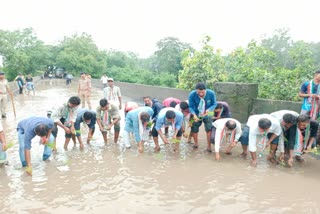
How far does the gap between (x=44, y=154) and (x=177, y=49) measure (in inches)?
1241

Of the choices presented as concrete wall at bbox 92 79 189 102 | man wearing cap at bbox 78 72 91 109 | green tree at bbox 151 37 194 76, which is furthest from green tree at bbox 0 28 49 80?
man wearing cap at bbox 78 72 91 109

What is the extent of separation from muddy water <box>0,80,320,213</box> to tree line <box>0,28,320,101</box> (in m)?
3.34

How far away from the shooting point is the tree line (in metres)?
8.81

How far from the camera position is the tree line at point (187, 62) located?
8.81 metres

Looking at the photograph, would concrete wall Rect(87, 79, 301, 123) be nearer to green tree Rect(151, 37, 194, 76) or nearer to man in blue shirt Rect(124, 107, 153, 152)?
man in blue shirt Rect(124, 107, 153, 152)

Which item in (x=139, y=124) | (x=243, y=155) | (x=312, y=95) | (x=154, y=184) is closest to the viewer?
(x=154, y=184)

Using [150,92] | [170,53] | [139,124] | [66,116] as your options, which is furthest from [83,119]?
[170,53]

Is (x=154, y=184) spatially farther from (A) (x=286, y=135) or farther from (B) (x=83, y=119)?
(A) (x=286, y=135)

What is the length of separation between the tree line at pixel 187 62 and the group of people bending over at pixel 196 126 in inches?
94.5

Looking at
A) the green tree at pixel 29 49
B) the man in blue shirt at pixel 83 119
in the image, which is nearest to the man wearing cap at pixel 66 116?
the man in blue shirt at pixel 83 119

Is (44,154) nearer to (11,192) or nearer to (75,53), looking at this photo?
(11,192)

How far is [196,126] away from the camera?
663 cm

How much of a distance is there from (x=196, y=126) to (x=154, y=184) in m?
2.23

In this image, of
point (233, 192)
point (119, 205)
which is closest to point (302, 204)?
point (233, 192)
